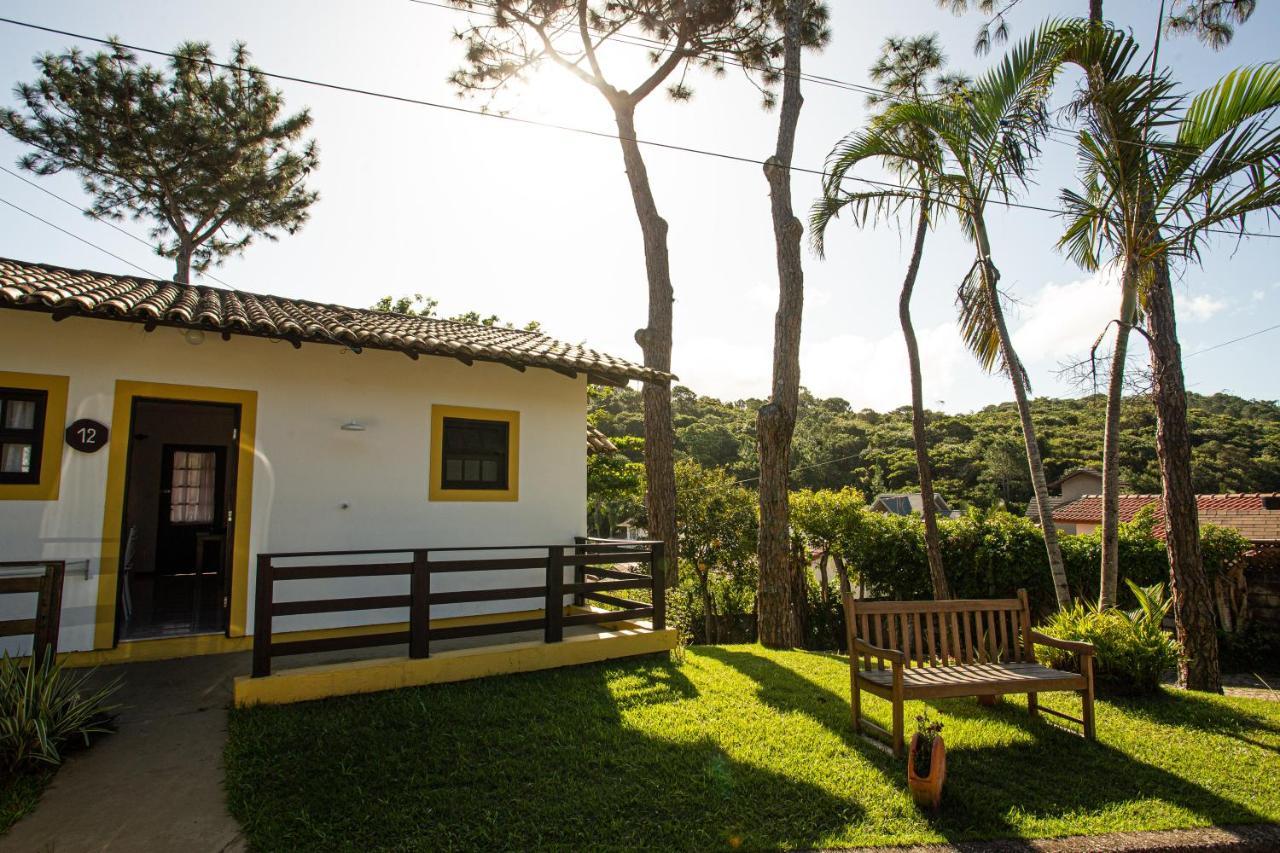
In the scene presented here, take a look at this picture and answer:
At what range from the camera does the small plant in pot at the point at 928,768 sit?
351cm

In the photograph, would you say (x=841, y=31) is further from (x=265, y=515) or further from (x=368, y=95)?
(x=265, y=515)

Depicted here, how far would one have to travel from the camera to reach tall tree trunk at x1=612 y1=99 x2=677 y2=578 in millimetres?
10055

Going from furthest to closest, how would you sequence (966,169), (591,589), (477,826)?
1. (966,169)
2. (591,589)
3. (477,826)

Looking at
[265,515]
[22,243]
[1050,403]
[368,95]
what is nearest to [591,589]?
[265,515]

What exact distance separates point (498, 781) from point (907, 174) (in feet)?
25.1

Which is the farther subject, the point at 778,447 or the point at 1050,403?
the point at 1050,403

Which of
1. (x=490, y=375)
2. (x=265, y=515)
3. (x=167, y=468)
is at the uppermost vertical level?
(x=490, y=375)

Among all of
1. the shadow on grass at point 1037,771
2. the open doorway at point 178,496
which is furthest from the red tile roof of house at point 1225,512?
the open doorway at point 178,496

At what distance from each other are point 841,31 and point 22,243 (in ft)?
52.2

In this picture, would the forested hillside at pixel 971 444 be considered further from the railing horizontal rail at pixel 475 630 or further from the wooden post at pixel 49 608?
the wooden post at pixel 49 608

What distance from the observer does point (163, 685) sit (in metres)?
4.98

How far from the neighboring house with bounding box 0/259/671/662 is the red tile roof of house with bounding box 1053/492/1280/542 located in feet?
38.0

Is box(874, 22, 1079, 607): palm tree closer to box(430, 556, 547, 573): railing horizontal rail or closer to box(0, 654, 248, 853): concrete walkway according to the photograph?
box(430, 556, 547, 573): railing horizontal rail

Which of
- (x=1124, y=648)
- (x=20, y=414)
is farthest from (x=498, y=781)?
(x=1124, y=648)
